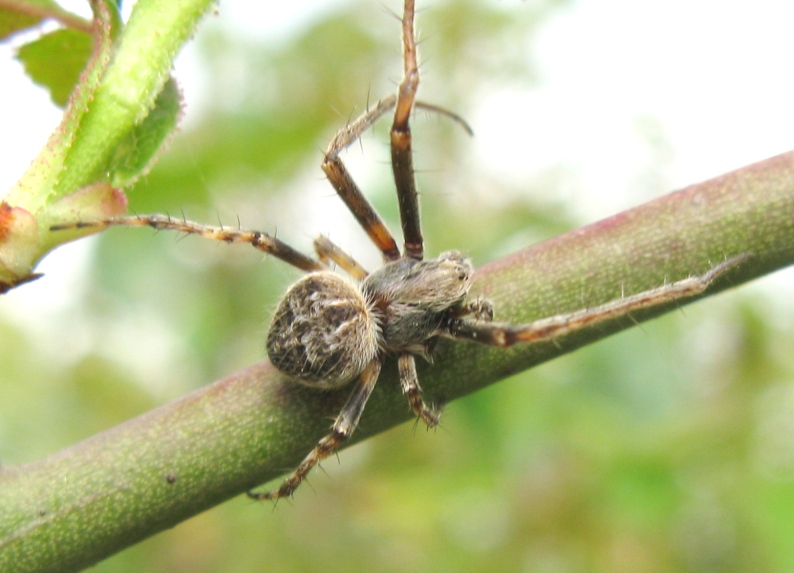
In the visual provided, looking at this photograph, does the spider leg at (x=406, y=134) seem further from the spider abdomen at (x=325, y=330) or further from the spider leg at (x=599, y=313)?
the spider leg at (x=599, y=313)

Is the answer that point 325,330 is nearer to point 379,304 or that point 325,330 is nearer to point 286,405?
point 379,304

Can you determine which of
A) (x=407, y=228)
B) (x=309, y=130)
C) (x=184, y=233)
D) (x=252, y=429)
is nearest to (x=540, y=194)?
→ (x=309, y=130)

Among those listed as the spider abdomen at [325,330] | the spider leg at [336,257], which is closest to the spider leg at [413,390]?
the spider abdomen at [325,330]

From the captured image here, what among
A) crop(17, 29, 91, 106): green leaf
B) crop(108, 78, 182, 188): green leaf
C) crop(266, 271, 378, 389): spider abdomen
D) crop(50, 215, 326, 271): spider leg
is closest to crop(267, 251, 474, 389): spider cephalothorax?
crop(266, 271, 378, 389): spider abdomen

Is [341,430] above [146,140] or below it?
below

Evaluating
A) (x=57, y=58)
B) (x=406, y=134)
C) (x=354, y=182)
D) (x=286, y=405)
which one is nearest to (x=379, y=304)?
(x=354, y=182)
